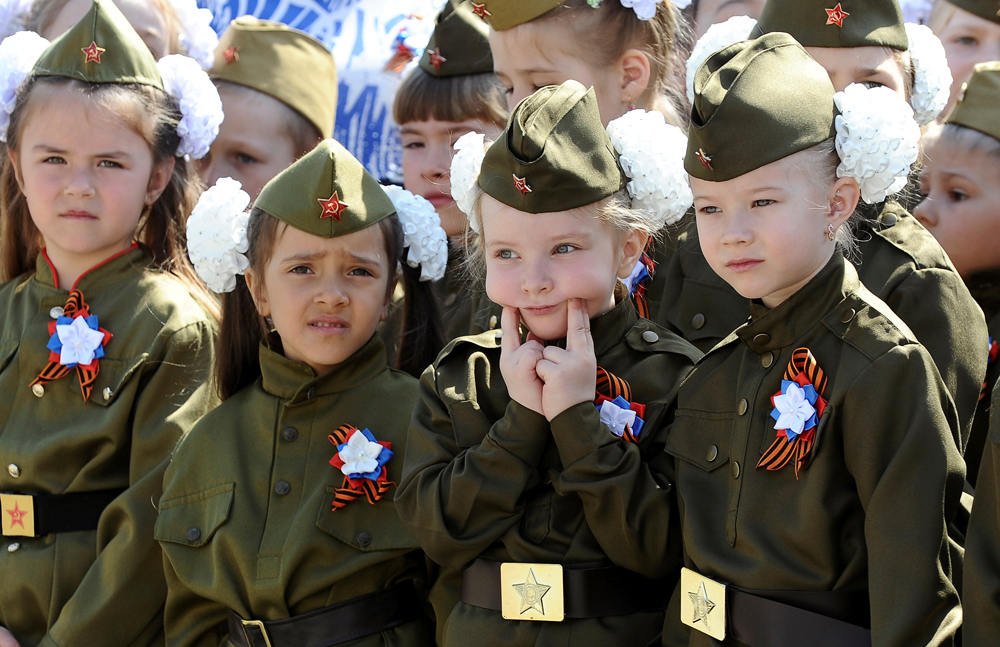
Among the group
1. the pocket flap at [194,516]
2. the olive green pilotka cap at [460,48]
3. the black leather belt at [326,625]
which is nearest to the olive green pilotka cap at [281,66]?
the olive green pilotka cap at [460,48]

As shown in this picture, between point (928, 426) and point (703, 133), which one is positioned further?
point (703, 133)

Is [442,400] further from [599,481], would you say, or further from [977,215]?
[977,215]

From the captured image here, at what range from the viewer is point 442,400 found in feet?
9.38


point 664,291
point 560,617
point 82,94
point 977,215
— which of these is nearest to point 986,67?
A: point 977,215

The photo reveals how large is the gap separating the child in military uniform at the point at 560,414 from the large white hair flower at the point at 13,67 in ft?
6.64

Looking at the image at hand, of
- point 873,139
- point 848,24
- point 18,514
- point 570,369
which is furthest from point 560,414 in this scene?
point 18,514

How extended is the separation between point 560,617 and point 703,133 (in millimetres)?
1192

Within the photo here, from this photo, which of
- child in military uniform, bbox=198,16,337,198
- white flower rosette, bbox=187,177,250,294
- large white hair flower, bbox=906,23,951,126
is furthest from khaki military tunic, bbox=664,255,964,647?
child in military uniform, bbox=198,16,337,198

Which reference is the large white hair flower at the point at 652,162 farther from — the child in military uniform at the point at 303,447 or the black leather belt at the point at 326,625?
the black leather belt at the point at 326,625

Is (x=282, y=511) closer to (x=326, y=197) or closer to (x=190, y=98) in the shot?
(x=326, y=197)

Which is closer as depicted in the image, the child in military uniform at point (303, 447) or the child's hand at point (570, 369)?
the child's hand at point (570, 369)

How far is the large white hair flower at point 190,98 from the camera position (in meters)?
3.96

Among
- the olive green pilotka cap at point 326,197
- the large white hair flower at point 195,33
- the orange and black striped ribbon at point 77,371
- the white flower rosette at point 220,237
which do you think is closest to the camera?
the olive green pilotka cap at point 326,197

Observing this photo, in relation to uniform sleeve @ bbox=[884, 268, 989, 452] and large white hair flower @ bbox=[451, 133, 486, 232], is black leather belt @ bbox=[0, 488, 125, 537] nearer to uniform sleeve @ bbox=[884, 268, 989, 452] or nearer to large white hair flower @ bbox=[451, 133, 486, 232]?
large white hair flower @ bbox=[451, 133, 486, 232]
